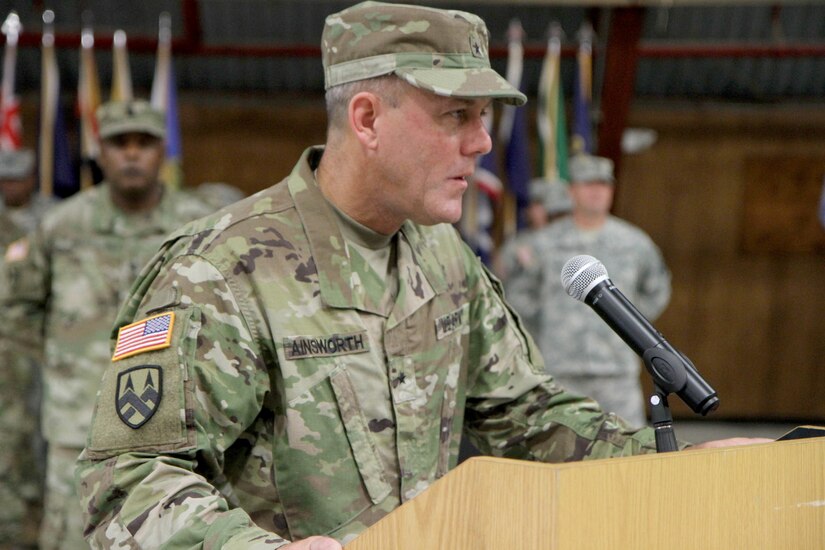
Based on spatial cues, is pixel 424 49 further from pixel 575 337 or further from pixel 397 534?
pixel 575 337

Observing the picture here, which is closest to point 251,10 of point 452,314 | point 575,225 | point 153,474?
point 575,225

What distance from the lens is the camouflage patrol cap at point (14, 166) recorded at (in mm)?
6410

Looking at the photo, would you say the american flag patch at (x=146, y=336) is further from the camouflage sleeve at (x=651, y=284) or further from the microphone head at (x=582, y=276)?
the camouflage sleeve at (x=651, y=284)

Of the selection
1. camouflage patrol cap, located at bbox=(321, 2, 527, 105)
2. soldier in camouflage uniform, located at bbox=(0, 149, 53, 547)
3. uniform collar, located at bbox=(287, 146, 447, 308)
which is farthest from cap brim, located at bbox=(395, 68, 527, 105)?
soldier in camouflage uniform, located at bbox=(0, 149, 53, 547)

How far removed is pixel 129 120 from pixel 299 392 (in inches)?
119

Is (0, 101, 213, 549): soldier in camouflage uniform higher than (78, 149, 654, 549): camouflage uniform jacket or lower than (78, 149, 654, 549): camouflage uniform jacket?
lower

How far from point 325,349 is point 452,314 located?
0.32m

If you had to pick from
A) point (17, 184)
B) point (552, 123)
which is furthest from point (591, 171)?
point (17, 184)

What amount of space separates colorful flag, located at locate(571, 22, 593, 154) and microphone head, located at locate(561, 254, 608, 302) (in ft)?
19.2

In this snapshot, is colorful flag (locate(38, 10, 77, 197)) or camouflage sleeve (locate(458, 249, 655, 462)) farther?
colorful flag (locate(38, 10, 77, 197))

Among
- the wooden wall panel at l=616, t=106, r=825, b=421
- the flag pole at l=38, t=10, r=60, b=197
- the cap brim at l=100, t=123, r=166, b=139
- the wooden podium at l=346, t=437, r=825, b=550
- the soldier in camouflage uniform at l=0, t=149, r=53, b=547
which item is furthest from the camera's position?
the wooden wall panel at l=616, t=106, r=825, b=421

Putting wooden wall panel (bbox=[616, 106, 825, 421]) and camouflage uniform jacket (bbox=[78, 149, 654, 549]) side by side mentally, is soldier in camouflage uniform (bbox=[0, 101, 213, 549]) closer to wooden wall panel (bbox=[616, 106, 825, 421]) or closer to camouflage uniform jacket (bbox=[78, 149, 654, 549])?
camouflage uniform jacket (bbox=[78, 149, 654, 549])

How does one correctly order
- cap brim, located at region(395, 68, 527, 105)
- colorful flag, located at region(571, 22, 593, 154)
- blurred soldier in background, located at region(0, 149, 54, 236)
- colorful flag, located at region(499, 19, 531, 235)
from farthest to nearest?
colorful flag, located at region(499, 19, 531, 235), colorful flag, located at region(571, 22, 593, 154), blurred soldier in background, located at region(0, 149, 54, 236), cap brim, located at region(395, 68, 527, 105)

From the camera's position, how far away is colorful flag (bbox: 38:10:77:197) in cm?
715
